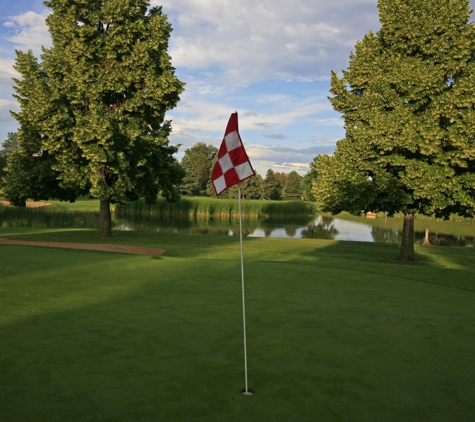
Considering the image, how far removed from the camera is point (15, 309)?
652 cm

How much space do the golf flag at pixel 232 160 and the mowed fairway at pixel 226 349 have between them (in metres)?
2.01

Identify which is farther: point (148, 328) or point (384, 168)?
point (384, 168)

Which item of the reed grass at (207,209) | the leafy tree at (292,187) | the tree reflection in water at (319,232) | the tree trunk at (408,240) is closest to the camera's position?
the tree trunk at (408,240)

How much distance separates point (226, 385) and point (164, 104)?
20.6m

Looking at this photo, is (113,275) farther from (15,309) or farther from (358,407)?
(358,407)

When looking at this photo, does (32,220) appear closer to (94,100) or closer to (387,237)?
(94,100)

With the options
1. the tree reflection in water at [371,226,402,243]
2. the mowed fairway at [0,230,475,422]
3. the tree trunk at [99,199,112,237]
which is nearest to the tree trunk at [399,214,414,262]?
the mowed fairway at [0,230,475,422]

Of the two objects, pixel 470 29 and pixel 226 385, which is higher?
pixel 470 29

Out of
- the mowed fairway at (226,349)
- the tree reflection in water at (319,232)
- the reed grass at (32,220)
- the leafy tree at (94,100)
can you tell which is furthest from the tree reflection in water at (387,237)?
Answer: the mowed fairway at (226,349)

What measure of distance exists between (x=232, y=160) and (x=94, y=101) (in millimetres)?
18712

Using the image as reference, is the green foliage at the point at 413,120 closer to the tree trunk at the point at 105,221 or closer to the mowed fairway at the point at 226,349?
the mowed fairway at the point at 226,349

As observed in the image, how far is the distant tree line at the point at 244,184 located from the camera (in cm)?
9400

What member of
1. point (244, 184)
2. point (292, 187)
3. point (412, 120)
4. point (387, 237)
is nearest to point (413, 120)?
point (412, 120)

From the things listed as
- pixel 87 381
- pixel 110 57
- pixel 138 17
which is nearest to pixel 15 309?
pixel 87 381
